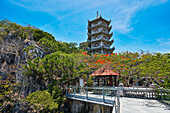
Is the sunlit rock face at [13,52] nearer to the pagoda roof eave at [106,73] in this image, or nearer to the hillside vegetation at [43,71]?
the hillside vegetation at [43,71]

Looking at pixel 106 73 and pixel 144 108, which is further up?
pixel 106 73

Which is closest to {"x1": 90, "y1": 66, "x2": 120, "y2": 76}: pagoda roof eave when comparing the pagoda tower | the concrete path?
the concrete path

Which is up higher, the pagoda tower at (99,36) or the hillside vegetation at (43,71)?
the pagoda tower at (99,36)

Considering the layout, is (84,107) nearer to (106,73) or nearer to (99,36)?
(106,73)

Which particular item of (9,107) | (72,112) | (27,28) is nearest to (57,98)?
(72,112)

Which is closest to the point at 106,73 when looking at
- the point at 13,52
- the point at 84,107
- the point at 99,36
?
the point at 84,107

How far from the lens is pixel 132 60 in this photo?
589 inches

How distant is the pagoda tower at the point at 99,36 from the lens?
30.1 meters

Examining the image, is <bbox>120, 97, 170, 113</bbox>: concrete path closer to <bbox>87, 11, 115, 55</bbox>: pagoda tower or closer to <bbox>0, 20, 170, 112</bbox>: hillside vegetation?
<bbox>0, 20, 170, 112</bbox>: hillside vegetation

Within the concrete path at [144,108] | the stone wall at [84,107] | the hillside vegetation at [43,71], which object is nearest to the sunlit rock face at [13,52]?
the hillside vegetation at [43,71]

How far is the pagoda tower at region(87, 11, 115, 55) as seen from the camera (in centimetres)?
3009

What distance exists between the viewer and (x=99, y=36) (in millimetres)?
30812

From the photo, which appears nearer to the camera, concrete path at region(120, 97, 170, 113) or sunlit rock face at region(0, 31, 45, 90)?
concrete path at region(120, 97, 170, 113)

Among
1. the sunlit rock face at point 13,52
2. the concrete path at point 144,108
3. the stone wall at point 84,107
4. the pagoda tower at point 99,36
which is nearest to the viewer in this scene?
the concrete path at point 144,108
